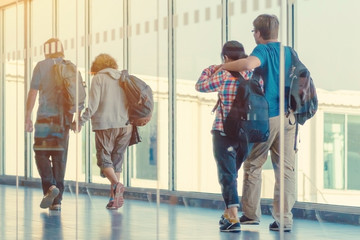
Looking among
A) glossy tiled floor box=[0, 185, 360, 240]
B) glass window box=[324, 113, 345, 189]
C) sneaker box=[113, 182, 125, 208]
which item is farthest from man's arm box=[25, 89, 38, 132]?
glass window box=[324, 113, 345, 189]

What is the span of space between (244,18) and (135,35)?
0.79 m

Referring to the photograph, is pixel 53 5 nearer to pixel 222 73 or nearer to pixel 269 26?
pixel 222 73

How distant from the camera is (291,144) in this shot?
9.27 feet

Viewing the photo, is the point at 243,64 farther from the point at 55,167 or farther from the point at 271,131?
the point at 55,167

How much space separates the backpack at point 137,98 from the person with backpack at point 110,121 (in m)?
0.02

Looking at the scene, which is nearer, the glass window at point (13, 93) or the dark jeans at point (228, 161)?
the dark jeans at point (228, 161)

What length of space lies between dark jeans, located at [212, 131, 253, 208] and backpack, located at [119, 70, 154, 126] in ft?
1.40

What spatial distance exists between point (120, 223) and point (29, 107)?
1.16m

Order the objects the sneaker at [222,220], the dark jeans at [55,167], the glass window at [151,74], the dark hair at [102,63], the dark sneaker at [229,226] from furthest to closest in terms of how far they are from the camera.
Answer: the dark jeans at [55,167] → the dark hair at [102,63] → the glass window at [151,74] → the sneaker at [222,220] → the dark sneaker at [229,226]

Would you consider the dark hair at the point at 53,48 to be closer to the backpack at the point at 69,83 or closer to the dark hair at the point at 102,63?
the backpack at the point at 69,83

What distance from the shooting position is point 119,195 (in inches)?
147

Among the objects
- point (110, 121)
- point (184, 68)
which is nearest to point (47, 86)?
point (110, 121)

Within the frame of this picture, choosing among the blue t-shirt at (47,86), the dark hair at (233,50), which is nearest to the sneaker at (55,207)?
the blue t-shirt at (47,86)

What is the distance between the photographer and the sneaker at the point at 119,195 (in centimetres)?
361
